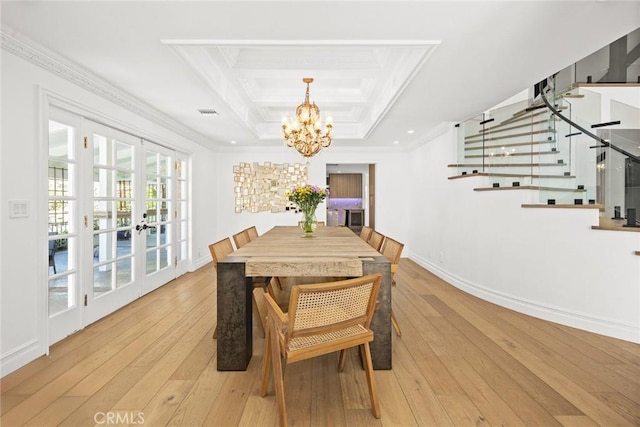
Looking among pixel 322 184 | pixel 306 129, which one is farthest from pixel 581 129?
pixel 322 184

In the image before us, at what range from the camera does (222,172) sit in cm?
639

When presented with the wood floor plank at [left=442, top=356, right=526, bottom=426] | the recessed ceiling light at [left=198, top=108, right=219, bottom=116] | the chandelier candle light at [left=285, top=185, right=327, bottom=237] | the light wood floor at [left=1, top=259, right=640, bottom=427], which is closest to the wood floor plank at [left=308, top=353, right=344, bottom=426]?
the light wood floor at [left=1, top=259, right=640, bottom=427]

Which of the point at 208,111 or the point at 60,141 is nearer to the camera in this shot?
the point at 60,141

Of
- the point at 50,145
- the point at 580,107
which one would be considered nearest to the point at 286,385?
the point at 50,145

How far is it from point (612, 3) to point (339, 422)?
2903mm

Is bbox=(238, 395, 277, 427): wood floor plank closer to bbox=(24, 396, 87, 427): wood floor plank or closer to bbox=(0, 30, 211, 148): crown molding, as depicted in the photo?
bbox=(24, 396, 87, 427): wood floor plank

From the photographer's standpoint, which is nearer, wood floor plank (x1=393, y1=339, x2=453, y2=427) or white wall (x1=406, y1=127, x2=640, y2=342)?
wood floor plank (x1=393, y1=339, x2=453, y2=427)

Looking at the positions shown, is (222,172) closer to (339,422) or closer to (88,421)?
(88,421)

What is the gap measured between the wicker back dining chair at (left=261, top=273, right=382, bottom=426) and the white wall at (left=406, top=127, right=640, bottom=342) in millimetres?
2482

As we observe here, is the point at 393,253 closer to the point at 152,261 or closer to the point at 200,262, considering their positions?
the point at 152,261

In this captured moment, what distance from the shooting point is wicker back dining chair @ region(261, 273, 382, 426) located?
4.71ft

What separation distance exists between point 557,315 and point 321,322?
284 centimetres

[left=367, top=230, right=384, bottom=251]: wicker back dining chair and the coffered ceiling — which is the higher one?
the coffered ceiling

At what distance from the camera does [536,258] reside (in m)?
3.18
